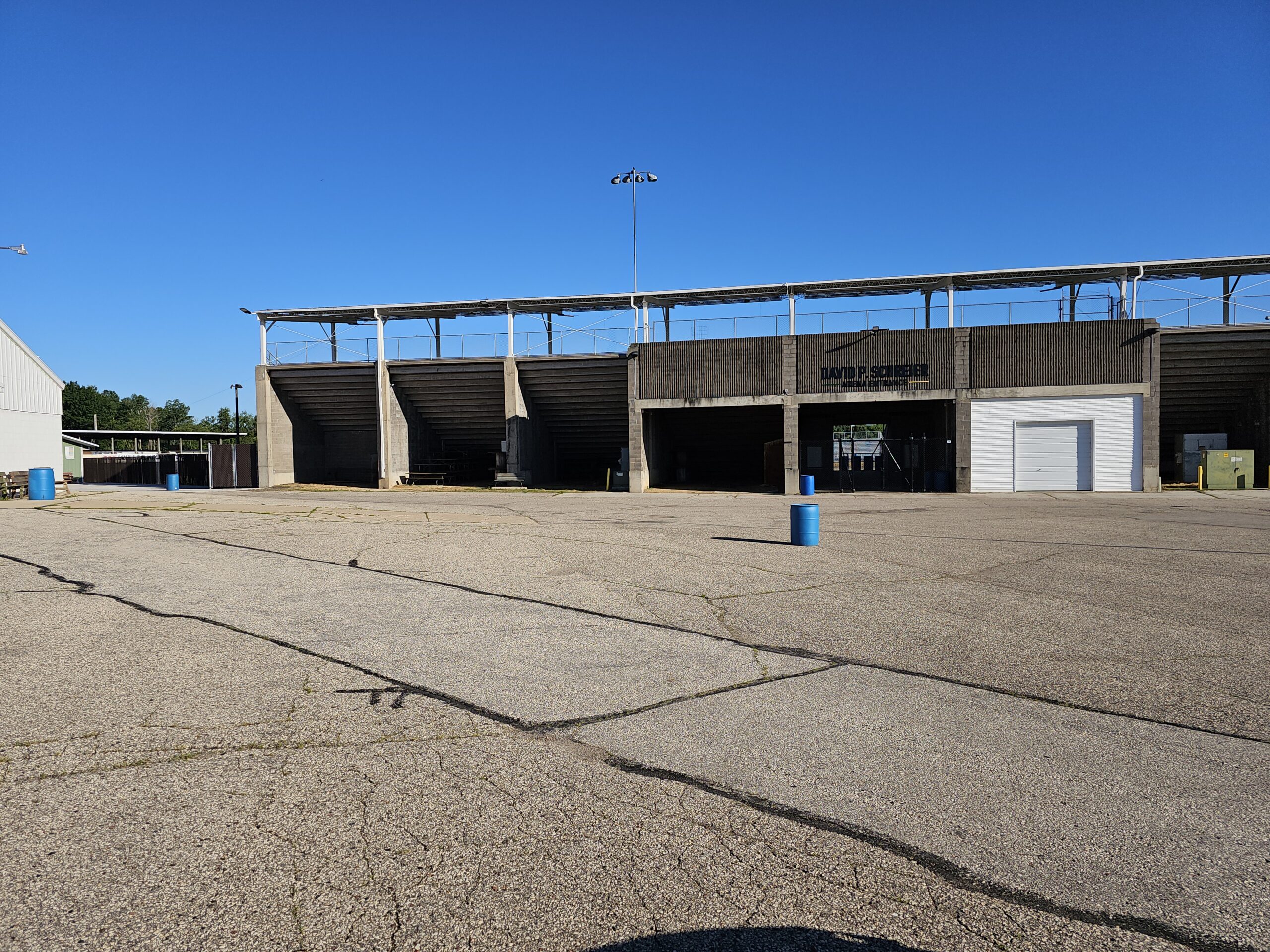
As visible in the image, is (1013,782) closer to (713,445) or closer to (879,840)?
(879,840)

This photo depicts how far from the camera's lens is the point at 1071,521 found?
19125 millimetres

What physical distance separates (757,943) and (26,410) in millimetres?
53527

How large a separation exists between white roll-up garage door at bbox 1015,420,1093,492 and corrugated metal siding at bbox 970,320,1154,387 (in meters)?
1.73

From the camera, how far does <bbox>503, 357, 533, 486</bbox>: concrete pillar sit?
38406 millimetres

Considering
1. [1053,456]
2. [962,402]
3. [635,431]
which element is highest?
[962,402]

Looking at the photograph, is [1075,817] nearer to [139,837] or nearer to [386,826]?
[386,826]

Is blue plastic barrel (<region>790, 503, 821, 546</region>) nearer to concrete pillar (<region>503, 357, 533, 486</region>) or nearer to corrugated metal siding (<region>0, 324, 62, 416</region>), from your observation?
concrete pillar (<region>503, 357, 533, 486</region>)

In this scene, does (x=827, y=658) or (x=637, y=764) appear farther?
(x=827, y=658)

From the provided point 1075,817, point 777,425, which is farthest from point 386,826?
point 777,425

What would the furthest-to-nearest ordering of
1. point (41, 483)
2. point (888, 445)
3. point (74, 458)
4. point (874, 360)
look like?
Result: point (74, 458), point (888, 445), point (874, 360), point (41, 483)

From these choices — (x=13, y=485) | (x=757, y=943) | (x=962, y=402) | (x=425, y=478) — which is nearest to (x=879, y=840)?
(x=757, y=943)

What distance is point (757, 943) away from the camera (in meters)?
2.97

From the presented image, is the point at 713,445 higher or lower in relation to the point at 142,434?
lower

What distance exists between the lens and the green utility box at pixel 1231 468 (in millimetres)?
31750
